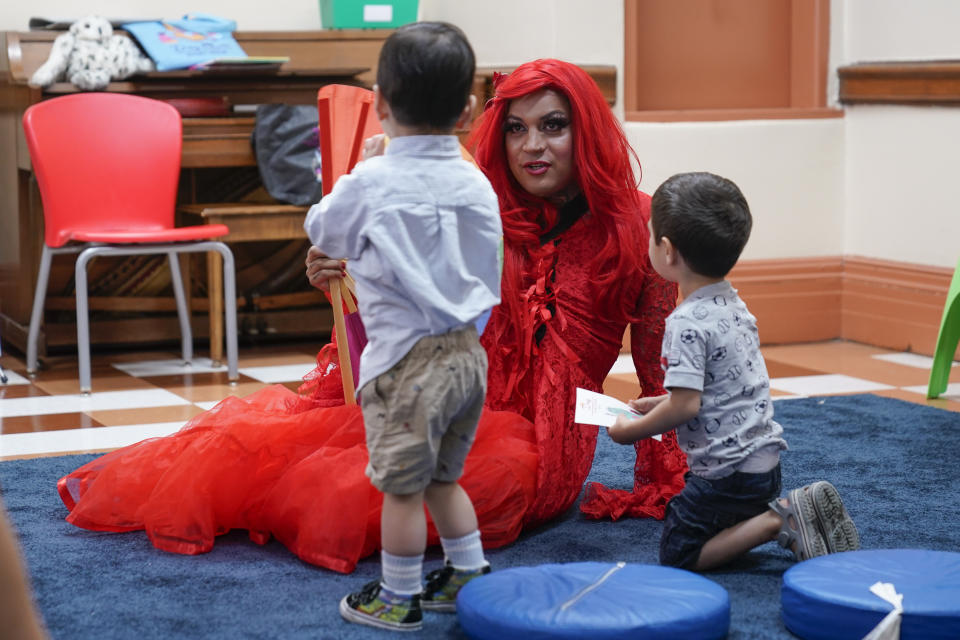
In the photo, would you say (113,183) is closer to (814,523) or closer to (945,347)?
(945,347)

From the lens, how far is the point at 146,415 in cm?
331

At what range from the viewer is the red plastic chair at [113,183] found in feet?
12.5

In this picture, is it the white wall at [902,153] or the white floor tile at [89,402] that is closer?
the white floor tile at [89,402]

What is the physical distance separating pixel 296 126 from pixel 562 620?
2.88 m

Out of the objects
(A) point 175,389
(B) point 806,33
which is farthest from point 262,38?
(B) point 806,33

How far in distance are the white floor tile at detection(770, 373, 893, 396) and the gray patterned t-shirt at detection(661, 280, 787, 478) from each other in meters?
1.66

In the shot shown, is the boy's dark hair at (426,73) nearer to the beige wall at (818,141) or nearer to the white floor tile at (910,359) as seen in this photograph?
the beige wall at (818,141)

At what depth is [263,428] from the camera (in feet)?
7.48

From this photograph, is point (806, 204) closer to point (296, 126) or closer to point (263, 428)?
point (296, 126)

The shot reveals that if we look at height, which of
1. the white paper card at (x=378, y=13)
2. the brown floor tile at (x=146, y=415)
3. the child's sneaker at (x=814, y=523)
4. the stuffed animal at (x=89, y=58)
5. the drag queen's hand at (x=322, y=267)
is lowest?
the brown floor tile at (x=146, y=415)

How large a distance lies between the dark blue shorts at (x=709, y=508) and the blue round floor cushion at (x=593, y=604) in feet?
0.62

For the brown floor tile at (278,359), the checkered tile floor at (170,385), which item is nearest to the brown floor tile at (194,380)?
the checkered tile floor at (170,385)

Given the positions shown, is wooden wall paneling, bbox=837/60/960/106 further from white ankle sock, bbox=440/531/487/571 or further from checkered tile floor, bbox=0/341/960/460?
white ankle sock, bbox=440/531/487/571

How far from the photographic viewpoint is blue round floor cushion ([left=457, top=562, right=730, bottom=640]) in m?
1.55
